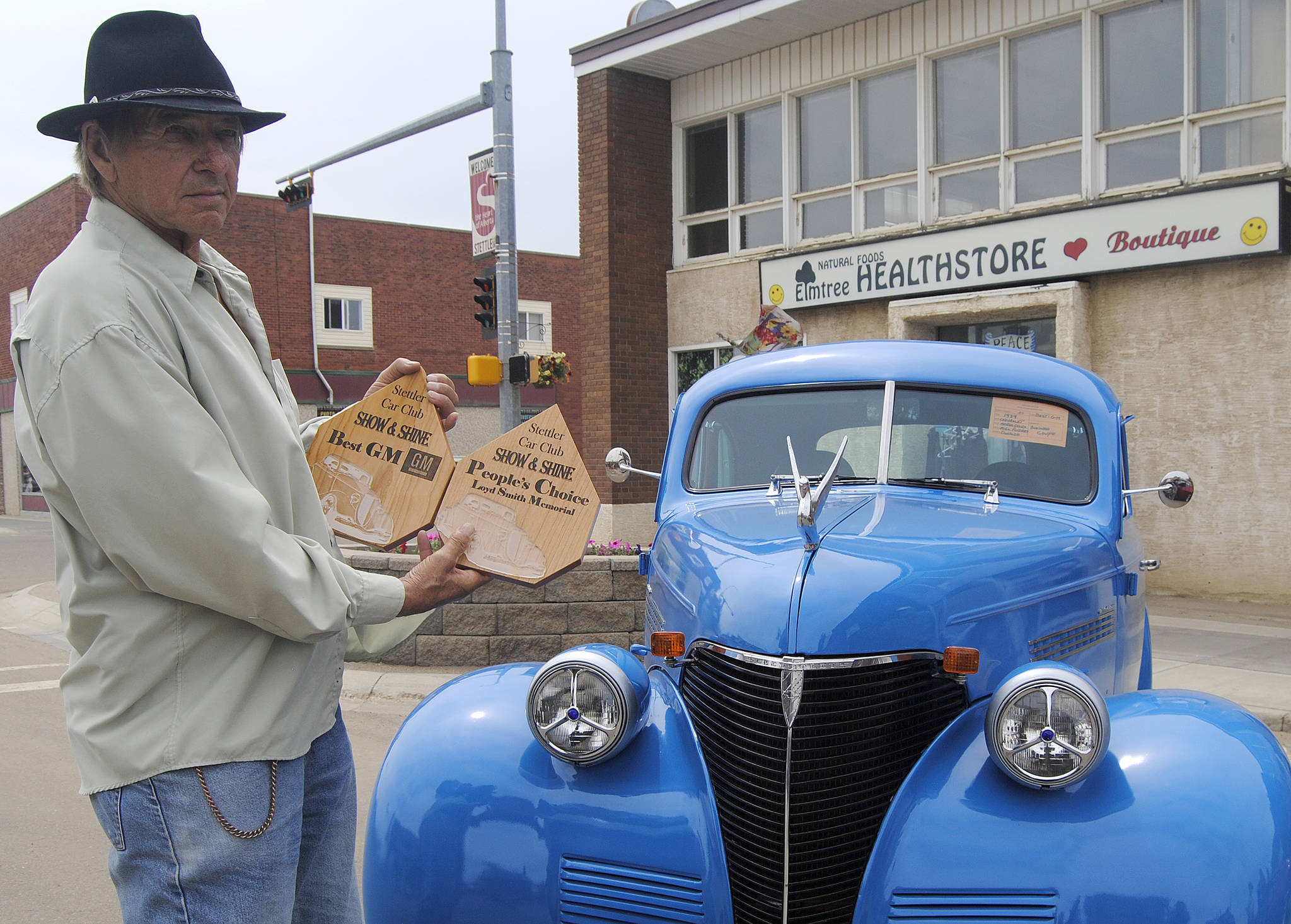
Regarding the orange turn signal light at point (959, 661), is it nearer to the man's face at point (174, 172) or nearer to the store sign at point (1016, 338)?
the man's face at point (174, 172)

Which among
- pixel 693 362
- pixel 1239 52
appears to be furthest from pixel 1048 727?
pixel 693 362

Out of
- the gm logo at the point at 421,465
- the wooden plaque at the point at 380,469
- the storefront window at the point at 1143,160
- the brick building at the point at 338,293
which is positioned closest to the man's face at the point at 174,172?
the wooden plaque at the point at 380,469

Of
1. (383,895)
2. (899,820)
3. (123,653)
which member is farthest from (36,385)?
(899,820)

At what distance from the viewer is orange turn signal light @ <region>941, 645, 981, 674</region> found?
8.70 ft

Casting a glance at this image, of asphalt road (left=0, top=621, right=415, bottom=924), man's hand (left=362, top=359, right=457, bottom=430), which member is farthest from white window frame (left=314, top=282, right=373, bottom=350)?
man's hand (left=362, top=359, right=457, bottom=430)

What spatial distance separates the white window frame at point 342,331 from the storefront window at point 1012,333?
71.5 ft

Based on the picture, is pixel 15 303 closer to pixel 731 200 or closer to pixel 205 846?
pixel 731 200

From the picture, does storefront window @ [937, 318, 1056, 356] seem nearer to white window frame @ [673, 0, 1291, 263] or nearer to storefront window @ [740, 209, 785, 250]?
white window frame @ [673, 0, 1291, 263]

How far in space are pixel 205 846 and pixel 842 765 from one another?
5.03 ft

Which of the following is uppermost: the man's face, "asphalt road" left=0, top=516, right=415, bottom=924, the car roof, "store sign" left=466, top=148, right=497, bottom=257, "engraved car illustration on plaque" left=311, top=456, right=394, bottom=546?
"store sign" left=466, top=148, right=497, bottom=257

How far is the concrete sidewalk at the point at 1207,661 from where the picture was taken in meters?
6.88

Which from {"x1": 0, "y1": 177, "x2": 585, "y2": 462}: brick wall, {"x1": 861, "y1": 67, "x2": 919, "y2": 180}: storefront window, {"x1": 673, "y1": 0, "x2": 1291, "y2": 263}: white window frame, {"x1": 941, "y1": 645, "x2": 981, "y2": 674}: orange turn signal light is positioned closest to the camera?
{"x1": 941, "y1": 645, "x2": 981, "y2": 674}: orange turn signal light

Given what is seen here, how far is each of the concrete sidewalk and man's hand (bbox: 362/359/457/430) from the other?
5.00 meters

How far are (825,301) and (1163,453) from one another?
15.6 ft
